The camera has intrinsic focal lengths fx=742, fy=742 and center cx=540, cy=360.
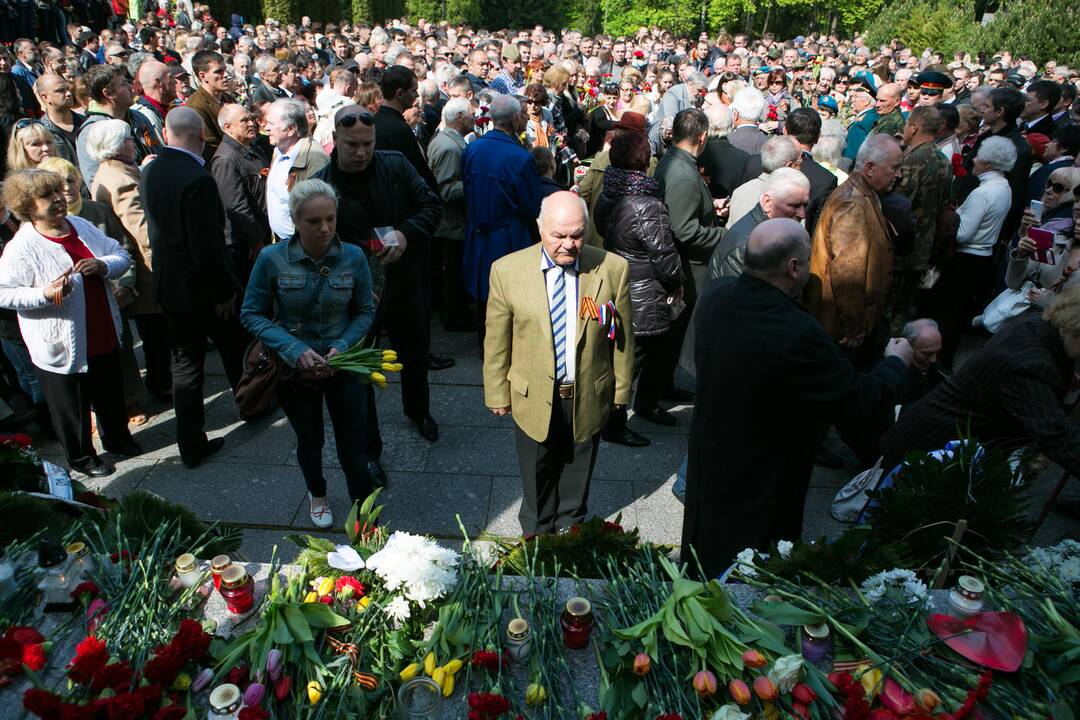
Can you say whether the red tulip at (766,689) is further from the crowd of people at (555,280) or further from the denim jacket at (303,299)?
the denim jacket at (303,299)

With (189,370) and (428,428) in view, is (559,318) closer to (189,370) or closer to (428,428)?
(428,428)

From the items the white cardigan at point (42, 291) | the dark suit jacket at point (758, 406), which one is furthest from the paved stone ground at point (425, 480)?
the dark suit jacket at point (758, 406)

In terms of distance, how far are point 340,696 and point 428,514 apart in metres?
2.62

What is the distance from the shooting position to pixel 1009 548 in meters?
2.64

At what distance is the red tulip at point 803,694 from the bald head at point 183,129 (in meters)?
4.43

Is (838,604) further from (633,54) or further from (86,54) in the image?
(633,54)

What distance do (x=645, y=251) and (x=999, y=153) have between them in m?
3.37

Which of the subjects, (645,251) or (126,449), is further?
(126,449)

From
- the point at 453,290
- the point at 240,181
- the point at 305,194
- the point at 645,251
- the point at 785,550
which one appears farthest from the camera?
the point at 453,290

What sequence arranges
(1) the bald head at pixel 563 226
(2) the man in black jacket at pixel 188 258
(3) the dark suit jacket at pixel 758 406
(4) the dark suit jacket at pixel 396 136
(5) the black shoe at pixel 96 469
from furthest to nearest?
(4) the dark suit jacket at pixel 396 136 → (5) the black shoe at pixel 96 469 → (2) the man in black jacket at pixel 188 258 → (1) the bald head at pixel 563 226 → (3) the dark suit jacket at pixel 758 406

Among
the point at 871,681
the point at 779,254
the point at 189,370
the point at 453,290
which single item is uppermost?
the point at 779,254

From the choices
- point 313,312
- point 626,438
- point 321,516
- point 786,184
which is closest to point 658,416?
point 626,438

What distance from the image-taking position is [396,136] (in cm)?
578

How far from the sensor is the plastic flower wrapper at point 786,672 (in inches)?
76.9
